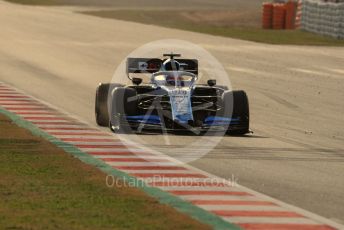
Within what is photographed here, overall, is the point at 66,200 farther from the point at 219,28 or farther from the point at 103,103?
the point at 219,28

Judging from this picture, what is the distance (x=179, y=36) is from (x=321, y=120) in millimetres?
27897

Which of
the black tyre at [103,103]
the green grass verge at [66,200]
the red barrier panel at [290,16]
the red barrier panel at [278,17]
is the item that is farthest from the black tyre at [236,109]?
the red barrier panel at [290,16]

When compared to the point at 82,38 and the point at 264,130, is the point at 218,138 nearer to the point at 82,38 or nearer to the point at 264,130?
the point at 264,130

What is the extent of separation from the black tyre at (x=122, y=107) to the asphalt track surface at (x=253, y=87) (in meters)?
0.67

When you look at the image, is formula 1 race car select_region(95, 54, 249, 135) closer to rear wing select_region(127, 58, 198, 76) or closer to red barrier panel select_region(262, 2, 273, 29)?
rear wing select_region(127, 58, 198, 76)

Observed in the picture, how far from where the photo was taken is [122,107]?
1711 cm

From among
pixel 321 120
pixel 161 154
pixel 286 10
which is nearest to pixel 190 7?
pixel 286 10

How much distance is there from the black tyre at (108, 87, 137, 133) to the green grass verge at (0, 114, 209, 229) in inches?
104

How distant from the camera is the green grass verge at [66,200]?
9.80m

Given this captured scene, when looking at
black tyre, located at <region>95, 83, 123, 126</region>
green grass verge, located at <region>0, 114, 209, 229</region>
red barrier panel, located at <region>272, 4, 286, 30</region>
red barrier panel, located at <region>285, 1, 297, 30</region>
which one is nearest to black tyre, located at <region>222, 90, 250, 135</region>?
black tyre, located at <region>95, 83, 123, 126</region>

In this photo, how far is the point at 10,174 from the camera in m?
12.7

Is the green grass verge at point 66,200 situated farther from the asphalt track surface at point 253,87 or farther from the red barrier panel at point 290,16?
the red barrier panel at point 290,16

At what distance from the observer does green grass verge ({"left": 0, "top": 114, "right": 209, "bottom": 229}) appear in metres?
9.80

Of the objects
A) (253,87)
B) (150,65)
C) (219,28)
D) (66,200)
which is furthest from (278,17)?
(66,200)
